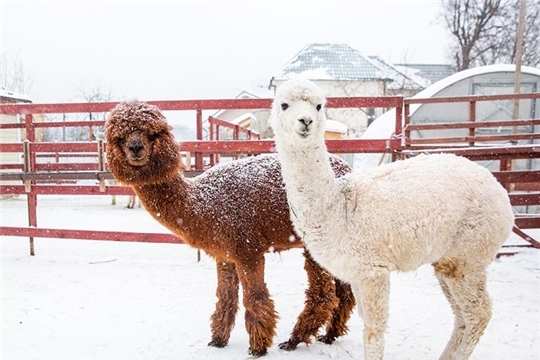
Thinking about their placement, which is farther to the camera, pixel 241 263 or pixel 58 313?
pixel 58 313

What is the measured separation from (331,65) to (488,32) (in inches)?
409

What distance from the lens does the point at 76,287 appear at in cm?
438

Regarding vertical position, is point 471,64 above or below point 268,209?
above

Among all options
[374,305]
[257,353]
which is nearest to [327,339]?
[257,353]

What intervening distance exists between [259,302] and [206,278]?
6.65ft

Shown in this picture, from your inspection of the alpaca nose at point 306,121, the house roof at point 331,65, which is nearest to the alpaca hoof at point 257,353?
the alpaca nose at point 306,121

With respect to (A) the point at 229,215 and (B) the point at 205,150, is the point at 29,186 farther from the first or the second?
(A) the point at 229,215

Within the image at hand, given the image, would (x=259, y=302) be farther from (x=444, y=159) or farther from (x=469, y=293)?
(x=444, y=159)

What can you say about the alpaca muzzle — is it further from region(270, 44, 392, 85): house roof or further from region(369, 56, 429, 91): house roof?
region(369, 56, 429, 91): house roof

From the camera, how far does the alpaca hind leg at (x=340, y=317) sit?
3107 mm

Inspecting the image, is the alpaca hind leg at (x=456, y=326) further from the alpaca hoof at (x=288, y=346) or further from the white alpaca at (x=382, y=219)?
the alpaca hoof at (x=288, y=346)

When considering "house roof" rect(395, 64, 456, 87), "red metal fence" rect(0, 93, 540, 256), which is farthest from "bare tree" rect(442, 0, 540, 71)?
"red metal fence" rect(0, 93, 540, 256)

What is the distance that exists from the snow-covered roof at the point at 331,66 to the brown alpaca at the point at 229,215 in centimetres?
1845

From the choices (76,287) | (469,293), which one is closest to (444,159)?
(469,293)
